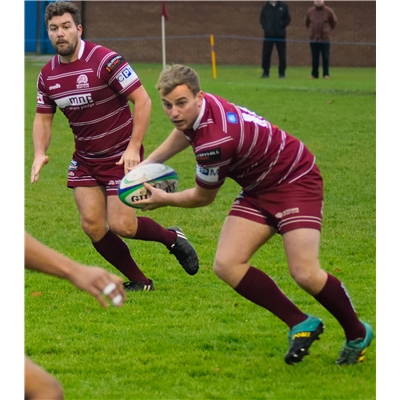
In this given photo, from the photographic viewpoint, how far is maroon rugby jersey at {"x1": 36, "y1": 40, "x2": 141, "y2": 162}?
7.00m

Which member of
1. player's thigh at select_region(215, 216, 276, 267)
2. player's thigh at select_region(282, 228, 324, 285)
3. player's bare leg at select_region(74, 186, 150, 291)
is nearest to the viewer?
player's thigh at select_region(282, 228, 324, 285)

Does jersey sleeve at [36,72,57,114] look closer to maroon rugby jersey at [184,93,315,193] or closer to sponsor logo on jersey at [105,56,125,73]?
sponsor logo on jersey at [105,56,125,73]

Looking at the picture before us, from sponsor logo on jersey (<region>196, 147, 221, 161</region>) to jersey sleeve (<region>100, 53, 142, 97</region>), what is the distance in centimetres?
201

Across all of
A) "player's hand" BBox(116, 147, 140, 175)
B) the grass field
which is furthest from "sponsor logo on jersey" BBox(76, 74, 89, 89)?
the grass field

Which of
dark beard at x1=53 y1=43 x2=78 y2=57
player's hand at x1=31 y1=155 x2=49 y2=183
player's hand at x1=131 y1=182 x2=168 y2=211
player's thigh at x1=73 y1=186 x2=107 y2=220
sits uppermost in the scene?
dark beard at x1=53 y1=43 x2=78 y2=57

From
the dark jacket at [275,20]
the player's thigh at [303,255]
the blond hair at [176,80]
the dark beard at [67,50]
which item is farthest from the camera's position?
the dark jacket at [275,20]

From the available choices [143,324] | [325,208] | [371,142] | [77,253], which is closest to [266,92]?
[371,142]

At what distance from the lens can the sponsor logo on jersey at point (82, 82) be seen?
22.9ft

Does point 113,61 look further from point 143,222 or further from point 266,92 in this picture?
point 266,92

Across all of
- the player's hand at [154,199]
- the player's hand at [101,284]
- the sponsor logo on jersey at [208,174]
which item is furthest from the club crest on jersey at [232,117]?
the player's hand at [101,284]

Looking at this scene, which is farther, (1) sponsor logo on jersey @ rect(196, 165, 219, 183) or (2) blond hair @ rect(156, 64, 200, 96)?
(1) sponsor logo on jersey @ rect(196, 165, 219, 183)

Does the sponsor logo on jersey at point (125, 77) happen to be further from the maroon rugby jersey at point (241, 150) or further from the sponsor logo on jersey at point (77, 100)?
the maroon rugby jersey at point (241, 150)

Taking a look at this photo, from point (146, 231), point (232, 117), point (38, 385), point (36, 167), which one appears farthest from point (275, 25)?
point (38, 385)

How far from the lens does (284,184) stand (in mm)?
5383
